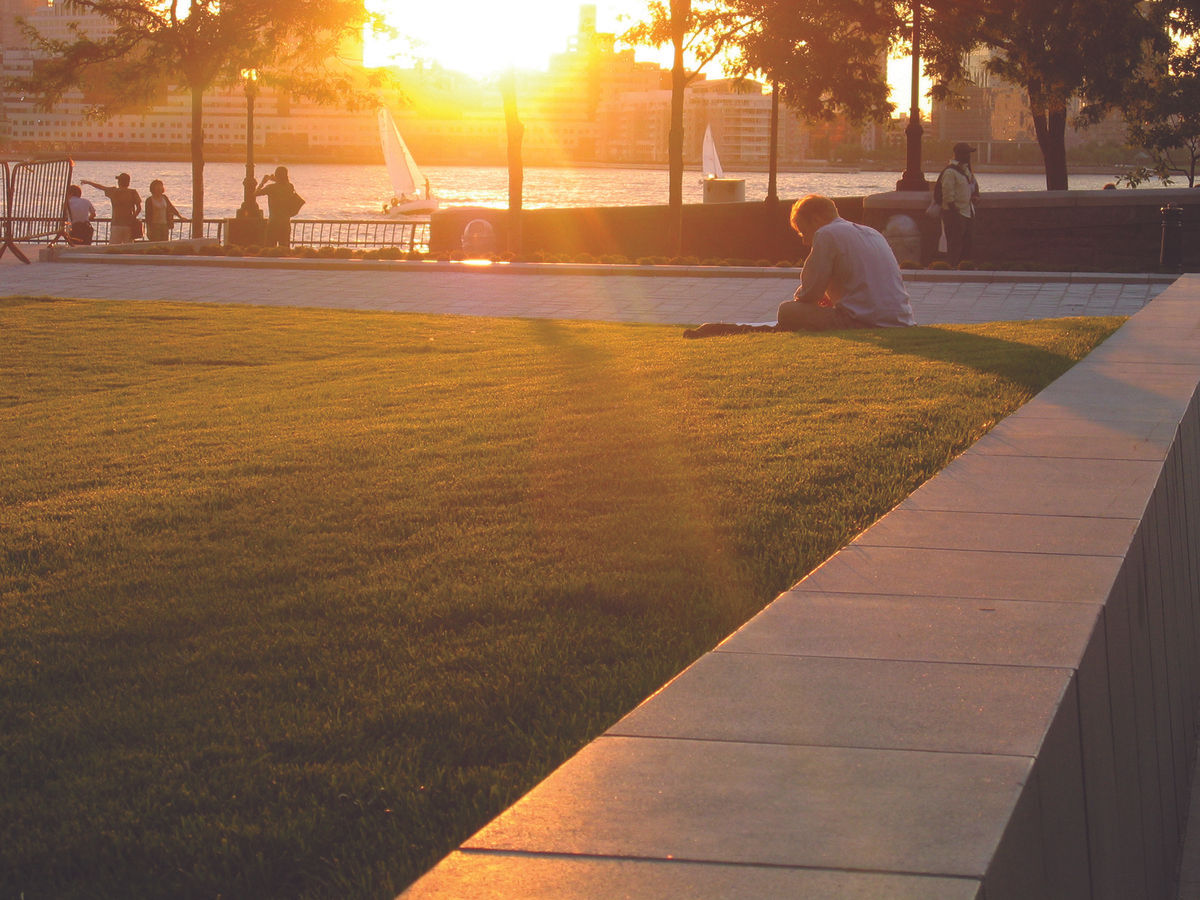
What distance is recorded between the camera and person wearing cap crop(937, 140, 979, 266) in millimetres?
20172

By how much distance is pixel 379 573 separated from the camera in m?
4.50

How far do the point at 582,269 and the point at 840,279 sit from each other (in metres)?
9.24

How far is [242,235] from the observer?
101ft

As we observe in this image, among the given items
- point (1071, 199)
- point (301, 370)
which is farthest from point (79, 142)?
point (301, 370)

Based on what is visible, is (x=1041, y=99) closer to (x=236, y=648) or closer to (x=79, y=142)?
(x=236, y=648)

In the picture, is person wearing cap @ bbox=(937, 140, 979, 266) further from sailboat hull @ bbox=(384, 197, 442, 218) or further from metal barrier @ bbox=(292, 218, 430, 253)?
sailboat hull @ bbox=(384, 197, 442, 218)

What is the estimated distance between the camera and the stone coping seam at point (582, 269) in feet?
57.8

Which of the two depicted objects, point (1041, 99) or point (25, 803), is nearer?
point (25, 803)

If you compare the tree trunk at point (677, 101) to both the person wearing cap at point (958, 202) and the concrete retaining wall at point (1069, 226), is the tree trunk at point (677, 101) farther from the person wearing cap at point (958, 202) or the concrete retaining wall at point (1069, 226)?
the person wearing cap at point (958, 202)

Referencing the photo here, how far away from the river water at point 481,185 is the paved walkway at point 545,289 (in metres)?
47.5

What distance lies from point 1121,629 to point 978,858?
176 centimetres

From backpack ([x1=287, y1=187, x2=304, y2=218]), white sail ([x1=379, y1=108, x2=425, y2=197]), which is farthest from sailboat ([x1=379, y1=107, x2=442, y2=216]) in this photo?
backpack ([x1=287, y1=187, x2=304, y2=218])

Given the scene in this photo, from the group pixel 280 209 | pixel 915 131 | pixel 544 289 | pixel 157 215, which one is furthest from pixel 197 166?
pixel 544 289

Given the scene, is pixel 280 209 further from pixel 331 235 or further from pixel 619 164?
pixel 619 164
